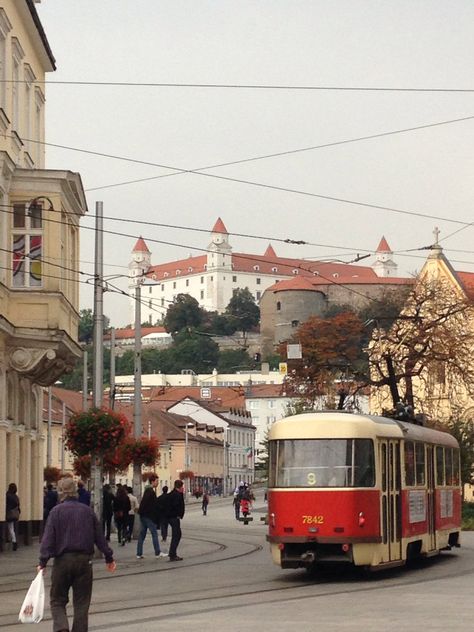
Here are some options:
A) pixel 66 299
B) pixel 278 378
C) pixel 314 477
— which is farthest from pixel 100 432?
pixel 278 378

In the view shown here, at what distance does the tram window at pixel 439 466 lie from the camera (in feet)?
94.7

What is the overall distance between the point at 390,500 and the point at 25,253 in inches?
481

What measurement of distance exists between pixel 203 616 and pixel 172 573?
950 centimetres

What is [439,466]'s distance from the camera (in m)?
29.1

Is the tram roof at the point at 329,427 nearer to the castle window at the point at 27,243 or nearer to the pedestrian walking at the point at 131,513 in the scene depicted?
the castle window at the point at 27,243

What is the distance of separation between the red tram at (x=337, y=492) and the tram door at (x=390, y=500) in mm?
16

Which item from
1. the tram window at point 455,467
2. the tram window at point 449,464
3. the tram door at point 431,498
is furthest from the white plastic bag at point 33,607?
the tram window at point 455,467

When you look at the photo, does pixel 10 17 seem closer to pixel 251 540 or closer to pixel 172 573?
pixel 172 573

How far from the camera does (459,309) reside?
5444 centimetres

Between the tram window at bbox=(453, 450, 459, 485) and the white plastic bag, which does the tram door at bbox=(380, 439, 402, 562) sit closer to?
the tram window at bbox=(453, 450, 459, 485)

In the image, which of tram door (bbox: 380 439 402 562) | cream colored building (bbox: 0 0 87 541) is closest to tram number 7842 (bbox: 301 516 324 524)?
tram door (bbox: 380 439 402 562)

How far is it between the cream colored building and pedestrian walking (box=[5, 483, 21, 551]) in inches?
9.3

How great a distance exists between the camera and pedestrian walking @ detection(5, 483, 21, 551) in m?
34.1

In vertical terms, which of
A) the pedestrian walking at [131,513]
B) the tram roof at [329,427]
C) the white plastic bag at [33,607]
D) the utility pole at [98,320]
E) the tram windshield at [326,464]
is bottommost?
the white plastic bag at [33,607]
